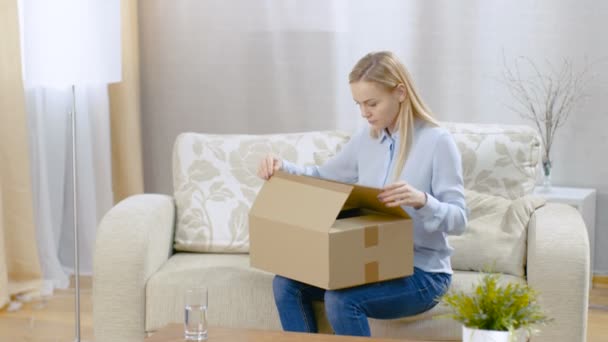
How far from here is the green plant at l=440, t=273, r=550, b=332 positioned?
4.93 ft

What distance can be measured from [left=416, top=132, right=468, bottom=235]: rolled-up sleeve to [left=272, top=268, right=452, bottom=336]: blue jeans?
15 cm

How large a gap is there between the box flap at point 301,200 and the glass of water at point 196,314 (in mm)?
356

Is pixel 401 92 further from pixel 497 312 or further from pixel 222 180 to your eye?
pixel 497 312

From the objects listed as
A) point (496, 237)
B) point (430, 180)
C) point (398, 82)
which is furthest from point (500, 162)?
point (398, 82)

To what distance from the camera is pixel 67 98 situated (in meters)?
3.76

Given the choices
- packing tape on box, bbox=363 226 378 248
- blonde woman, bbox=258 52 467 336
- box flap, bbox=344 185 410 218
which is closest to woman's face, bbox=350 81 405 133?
blonde woman, bbox=258 52 467 336

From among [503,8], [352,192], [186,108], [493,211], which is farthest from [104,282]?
[503,8]

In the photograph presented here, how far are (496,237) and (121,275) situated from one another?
1052 millimetres

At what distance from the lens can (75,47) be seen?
112 inches

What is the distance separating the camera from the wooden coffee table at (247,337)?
1849mm

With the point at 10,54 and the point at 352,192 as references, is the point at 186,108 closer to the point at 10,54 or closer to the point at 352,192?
the point at 10,54

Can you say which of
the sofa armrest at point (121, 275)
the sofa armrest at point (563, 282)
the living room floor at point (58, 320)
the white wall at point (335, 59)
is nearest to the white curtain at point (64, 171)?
the living room floor at point (58, 320)

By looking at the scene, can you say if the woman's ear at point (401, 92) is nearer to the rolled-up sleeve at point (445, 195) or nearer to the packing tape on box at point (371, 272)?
the rolled-up sleeve at point (445, 195)

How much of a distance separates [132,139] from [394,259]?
2.09 metres
